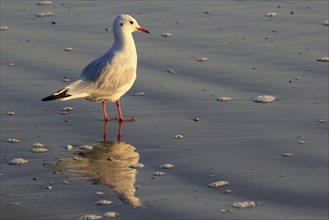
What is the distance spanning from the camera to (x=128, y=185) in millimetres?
8203

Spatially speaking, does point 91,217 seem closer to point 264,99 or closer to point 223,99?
point 223,99

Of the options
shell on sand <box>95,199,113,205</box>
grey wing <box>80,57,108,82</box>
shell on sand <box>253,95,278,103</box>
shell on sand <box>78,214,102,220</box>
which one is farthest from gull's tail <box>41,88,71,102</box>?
shell on sand <box>78,214,102,220</box>

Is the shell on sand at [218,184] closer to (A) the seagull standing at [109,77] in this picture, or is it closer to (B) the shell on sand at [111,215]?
(B) the shell on sand at [111,215]

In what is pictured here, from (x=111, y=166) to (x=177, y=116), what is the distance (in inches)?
71.5

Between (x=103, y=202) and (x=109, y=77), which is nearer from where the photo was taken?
(x=103, y=202)

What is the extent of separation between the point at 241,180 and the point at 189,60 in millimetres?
4645

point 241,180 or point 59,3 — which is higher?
point 59,3

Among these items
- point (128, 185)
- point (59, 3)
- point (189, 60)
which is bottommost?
point (128, 185)

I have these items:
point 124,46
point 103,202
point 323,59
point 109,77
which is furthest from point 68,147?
point 323,59

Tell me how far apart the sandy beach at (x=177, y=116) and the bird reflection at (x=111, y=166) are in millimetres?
19

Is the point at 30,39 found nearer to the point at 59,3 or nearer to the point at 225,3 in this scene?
the point at 59,3

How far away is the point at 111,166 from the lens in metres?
8.85

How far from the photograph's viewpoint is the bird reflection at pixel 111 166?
8094 millimetres

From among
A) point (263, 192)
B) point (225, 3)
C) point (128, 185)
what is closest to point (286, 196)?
point (263, 192)
